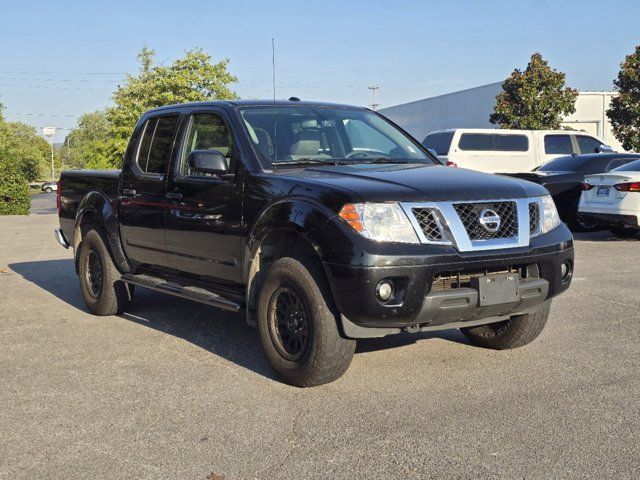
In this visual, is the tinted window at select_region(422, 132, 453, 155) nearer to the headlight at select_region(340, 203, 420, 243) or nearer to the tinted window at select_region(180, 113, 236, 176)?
the tinted window at select_region(180, 113, 236, 176)

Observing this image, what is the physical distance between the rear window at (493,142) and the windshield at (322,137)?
13060 millimetres

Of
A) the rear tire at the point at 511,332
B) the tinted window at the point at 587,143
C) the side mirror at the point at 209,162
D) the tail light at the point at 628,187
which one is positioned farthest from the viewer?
the tinted window at the point at 587,143

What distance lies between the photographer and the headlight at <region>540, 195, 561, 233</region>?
5.06 meters

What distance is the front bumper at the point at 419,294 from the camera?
14.4 feet

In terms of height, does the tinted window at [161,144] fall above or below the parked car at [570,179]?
above

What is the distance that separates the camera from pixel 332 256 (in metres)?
4.50

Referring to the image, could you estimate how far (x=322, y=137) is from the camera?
5.93 m

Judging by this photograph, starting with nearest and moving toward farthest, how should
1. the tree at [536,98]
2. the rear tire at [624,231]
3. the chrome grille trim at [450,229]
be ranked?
the chrome grille trim at [450,229], the rear tire at [624,231], the tree at [536,98]

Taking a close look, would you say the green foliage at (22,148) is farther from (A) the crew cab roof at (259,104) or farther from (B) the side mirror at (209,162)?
(B) the side mirror at (209,162)

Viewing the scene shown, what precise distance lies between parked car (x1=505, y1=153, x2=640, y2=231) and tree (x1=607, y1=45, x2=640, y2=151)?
16.7 m

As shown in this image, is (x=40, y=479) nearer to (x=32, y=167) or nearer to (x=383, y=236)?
(x=383, y=236)

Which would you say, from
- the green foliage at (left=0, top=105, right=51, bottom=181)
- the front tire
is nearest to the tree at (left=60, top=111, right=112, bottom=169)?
the green foliage at (left=0, top=105, right=51, bottom=181)

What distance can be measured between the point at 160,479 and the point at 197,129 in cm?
338

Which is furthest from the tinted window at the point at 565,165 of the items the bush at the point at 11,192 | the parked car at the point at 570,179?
the bush at the point at 11,192
